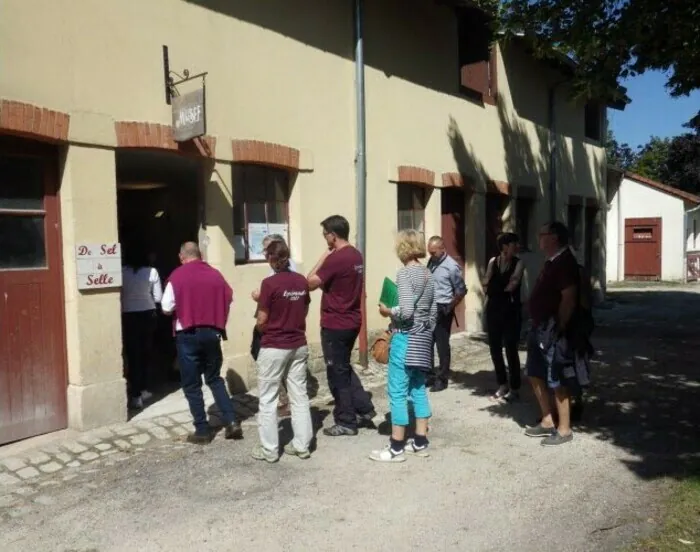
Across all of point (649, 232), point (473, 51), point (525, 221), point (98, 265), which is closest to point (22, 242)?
point (98, 265)

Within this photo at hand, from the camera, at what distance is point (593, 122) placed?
55.2ft

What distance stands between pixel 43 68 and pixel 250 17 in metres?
2.58

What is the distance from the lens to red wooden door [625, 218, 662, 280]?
25.9 m

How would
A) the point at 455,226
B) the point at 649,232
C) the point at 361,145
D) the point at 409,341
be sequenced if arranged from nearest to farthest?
1. the point at 409,341
2. the point at 361,145
3. the point at 455,226
4. the point at 649,232

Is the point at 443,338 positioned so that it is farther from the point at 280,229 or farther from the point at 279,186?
the point at 279,186

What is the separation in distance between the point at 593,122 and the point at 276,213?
12.0m

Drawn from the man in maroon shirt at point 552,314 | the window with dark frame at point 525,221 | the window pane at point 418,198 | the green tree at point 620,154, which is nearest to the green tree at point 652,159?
the green tree at point 620,154

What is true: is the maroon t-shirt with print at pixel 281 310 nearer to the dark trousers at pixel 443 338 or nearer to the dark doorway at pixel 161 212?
the dark trousers at pixel 443 338

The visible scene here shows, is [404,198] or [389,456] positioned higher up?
[404,198]

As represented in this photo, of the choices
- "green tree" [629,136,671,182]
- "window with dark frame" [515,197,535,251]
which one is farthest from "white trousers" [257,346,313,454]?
"green tree" [629,136,671,182]

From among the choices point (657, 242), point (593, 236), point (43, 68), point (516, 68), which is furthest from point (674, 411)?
point (657, 242)

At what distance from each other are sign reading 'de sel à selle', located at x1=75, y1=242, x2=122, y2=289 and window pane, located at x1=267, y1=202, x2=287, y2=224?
2209mm

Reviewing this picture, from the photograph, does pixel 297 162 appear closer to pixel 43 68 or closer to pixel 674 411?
pixel 43 68

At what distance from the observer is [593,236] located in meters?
17.1
